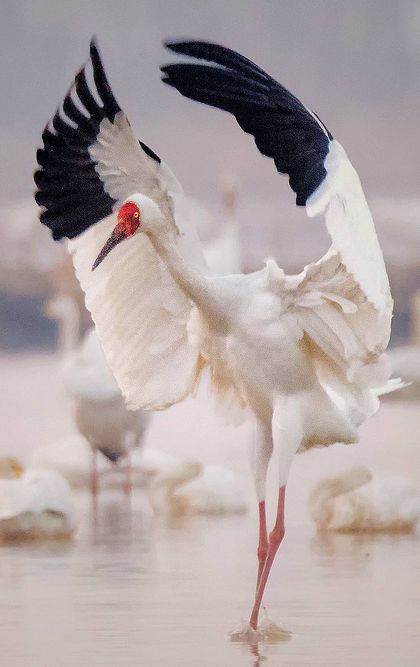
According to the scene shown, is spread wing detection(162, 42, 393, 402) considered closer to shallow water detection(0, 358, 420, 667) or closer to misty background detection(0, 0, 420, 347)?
shallow water detection(0, 358, 420, 667)

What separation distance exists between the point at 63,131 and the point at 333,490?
74.5 inches

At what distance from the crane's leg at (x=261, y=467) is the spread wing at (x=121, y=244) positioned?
12.2 inches

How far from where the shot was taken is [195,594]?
175 inches

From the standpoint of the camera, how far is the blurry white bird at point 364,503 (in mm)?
5586

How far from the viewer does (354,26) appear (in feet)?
34.6

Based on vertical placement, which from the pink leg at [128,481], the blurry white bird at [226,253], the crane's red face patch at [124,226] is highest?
the blurry white bird at [226,253]

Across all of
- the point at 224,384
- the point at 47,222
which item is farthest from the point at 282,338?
the point at 47,222

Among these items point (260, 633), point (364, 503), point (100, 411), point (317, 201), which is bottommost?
point (260, 633)

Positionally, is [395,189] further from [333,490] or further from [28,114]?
[333,490]

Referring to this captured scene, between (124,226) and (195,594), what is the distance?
105 cm

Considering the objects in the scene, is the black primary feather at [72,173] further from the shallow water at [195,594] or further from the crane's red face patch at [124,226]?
the shallow water at [195,594]

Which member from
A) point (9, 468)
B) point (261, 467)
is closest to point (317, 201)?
point (261, 467)

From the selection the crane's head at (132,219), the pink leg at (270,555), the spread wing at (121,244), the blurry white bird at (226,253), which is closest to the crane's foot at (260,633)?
the pink leg at (270,555)

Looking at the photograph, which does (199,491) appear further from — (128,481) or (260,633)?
(260,633)
